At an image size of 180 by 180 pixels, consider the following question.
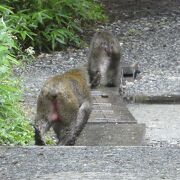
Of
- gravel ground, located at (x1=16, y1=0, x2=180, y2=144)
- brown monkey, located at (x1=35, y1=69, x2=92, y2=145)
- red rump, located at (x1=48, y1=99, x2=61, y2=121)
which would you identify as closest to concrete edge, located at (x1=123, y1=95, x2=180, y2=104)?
gravel ground, located at (x1=16, y1=0, x2=180, y2=144)

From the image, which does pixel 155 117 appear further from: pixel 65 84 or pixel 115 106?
pixel 65 84

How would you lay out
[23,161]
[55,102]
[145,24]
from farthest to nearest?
[145,24]
[55,102]
[23,161]

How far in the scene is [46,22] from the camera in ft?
54.3

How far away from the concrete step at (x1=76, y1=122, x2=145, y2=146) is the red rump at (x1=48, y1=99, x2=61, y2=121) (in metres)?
0.73

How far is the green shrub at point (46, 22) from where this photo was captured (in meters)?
15.8

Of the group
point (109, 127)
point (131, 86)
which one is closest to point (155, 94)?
point (131, 86)

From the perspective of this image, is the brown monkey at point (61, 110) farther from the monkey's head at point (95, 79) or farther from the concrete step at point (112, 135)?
the monkey's head at point (95, 79)

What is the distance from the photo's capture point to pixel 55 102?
809 cm

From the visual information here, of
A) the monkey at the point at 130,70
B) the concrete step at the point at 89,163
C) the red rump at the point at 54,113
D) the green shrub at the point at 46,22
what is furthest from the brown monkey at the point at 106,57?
the concrete step at the point at 89,163

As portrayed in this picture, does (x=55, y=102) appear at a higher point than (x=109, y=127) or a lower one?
higher

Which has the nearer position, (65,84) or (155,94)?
(65,84)

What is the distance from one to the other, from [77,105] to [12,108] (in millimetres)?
1231

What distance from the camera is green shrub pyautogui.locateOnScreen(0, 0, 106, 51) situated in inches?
620

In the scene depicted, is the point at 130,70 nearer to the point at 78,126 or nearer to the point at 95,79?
the point at 95,79
